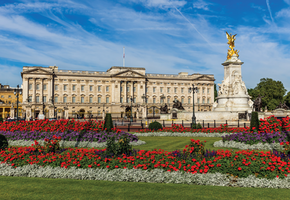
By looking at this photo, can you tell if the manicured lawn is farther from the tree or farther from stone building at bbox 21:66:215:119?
the tree

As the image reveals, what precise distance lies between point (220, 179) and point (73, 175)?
4.63 meters

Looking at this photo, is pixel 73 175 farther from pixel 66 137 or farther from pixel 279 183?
pixel 66 137

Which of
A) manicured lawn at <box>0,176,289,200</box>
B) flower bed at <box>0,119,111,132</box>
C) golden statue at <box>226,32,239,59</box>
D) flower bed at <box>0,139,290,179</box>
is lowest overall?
manicured lawn at <box>0,176,289,200</box>

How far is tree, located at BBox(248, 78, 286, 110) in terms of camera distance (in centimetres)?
8228

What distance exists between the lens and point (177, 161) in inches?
344

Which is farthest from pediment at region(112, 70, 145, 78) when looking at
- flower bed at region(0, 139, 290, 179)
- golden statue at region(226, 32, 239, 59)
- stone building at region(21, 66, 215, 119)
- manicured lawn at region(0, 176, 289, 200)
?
manicured lawn at region(0, 176, 289, 200)

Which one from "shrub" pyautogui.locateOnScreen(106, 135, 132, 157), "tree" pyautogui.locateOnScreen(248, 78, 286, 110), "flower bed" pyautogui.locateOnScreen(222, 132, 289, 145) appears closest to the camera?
"shrub" pyautogui.locateOnScreen(106, 135, 132, 157)

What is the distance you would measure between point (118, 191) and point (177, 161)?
99.2 inches

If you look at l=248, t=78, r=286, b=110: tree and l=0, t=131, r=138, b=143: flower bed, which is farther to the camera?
l=248, t=78, r=286, b=110: tree

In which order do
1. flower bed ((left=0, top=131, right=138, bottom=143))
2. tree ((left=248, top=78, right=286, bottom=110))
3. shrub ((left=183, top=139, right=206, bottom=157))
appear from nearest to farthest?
shrub ((left=183, top=139, right=206, bottom=157)) → flower bed ((left=0, top=131, right=138, bottom=143)) → tree ((left=248, top=78, right=286, bottom=110))

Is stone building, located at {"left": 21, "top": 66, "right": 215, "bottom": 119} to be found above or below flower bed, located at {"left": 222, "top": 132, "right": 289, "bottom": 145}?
above

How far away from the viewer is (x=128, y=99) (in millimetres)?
88188

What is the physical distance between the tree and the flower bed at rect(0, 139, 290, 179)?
78.9 metres

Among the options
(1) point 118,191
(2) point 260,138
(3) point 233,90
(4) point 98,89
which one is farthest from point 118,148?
(4) point 98,89
